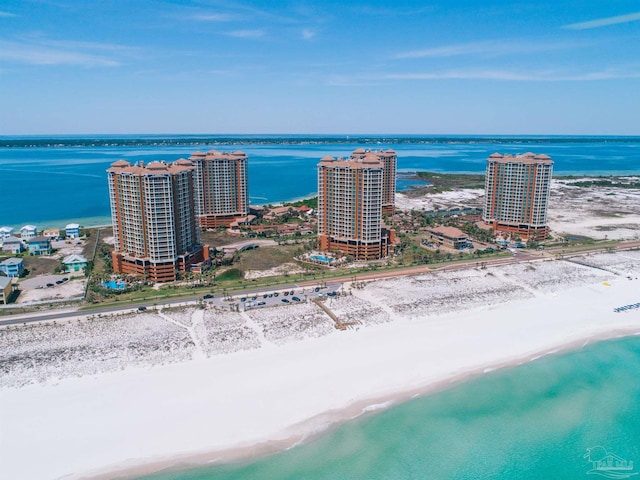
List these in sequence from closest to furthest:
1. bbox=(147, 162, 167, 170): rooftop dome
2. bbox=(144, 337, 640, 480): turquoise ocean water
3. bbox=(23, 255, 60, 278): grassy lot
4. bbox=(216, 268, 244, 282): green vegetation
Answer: bbox=(144, 337, 640, 480): turquoise ocean water
bbox=(147, 162, 167, 170): rooftop dome
bbox=(216, 268, 244, 282): green vegetation
bbox=(23, 255, 60, 278): grassy lot

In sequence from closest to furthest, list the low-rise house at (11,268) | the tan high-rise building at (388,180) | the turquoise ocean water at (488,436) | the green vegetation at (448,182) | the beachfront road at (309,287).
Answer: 1. the turquoise ocean water at (488,436)
2. the beachfront road at (309,287)
3. the low-rise house at (11,268)
4. the tan high-rise building at (388,180)
5. the green vegetation at (448,182)

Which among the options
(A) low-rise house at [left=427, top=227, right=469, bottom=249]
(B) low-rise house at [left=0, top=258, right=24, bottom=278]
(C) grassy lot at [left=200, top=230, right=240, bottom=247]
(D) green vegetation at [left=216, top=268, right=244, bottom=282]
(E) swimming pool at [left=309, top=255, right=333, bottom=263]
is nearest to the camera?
(D) green vegetation at [left=216, top=268, right=244, bottom=282]

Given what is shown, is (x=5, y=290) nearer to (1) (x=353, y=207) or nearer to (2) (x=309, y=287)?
(2) (x=309, y=287)

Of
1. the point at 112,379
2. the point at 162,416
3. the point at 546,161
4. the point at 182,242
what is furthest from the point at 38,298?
the point at 546,161

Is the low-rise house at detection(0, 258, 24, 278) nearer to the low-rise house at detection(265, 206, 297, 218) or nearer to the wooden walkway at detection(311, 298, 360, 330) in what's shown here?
the wooden walkway at detection(311, 298, 360, 330)

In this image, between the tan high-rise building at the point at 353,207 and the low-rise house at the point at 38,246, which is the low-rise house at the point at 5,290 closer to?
the low-rise house at the point at 38,246

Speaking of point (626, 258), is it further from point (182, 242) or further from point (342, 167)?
point (182, 242)

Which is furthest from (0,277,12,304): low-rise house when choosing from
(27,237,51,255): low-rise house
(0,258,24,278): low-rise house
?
(27,237,51,255): low-rise house

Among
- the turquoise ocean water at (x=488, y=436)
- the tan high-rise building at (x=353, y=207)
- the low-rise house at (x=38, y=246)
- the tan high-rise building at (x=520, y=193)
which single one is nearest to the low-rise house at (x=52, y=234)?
the low-rise house at (x=38, y=246)
